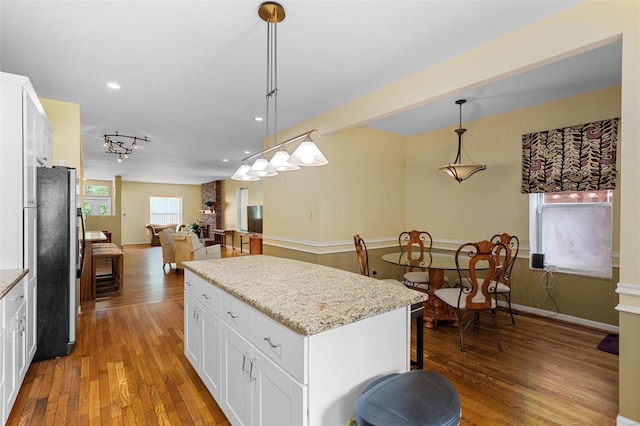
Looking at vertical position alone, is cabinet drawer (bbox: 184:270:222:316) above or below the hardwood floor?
above

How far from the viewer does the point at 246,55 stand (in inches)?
98.3

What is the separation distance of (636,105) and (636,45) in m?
0.33

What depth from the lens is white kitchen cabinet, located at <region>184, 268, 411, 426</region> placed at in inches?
48.1

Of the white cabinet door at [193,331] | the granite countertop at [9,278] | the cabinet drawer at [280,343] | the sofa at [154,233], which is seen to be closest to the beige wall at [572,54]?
the cabinet drawer at [280,343]

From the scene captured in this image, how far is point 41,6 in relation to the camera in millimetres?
1900

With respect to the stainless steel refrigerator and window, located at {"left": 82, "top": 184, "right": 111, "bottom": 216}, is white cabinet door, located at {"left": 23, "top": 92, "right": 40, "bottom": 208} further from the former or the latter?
window, located at {"left": 82, "top": 184, "right": 111, "bottom": 216}

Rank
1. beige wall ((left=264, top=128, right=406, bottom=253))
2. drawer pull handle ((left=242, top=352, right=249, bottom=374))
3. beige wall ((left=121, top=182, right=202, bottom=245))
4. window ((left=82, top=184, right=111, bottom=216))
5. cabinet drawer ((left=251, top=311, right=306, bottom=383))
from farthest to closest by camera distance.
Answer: beige wall ((left=121, top=182, right=202, bottom=245)) < window ((left=82, top=184, right=111, bottom=216)) < beige wall ((left=264, top=128, right=406, bottom=253)) < drawer pull handle ((left=242, top=352, right=249, bottom=374)) < cabinet drawer ((left=251, top=311, right=306, bottom=383))

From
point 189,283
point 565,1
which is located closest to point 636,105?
point 565,1

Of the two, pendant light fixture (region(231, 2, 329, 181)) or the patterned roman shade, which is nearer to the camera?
pendant light fixture (region(231, 2, 329, 181))

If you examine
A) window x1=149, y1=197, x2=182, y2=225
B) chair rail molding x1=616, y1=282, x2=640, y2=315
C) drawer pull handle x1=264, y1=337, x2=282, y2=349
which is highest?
window x1=149, y1=197, x2=182, y2=225

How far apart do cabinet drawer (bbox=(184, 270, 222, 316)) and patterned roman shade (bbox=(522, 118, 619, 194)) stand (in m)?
3.77

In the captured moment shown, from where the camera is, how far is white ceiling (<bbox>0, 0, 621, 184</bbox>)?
6.41 ft

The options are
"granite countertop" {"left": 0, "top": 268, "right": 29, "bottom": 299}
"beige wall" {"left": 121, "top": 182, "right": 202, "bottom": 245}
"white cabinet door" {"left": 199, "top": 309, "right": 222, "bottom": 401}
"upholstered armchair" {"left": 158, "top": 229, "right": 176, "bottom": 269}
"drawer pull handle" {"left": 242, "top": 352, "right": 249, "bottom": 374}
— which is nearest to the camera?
"drawer pull handle" {"left": 242, "top": 352, "right": 249, "bottom": 374}

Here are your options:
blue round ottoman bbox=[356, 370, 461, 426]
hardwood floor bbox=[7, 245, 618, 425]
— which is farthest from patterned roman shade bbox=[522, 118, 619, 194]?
blue round ottoman bbox=[356, 370, 461, 426]
